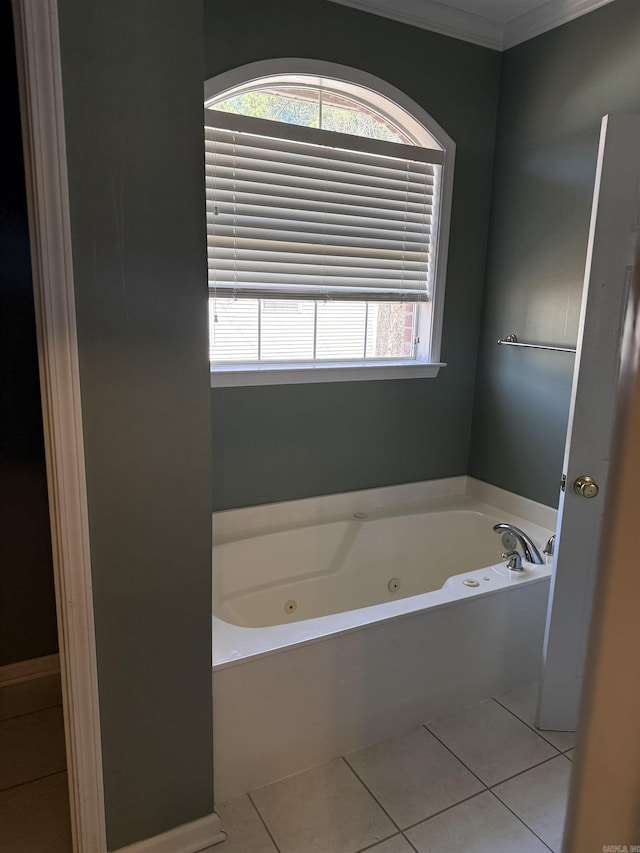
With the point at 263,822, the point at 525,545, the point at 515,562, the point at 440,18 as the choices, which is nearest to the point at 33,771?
the point at 263,822

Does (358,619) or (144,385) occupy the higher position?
(144,385)

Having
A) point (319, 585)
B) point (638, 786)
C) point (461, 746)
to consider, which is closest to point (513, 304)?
point (319, 585)

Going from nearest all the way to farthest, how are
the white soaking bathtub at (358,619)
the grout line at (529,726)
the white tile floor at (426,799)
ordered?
the white tile floor at (426,799), the white soaking bathtub at (358,619), the grout line at (529,726)

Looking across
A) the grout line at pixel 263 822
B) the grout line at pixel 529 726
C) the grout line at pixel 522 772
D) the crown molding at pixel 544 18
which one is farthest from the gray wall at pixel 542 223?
the grout line at pixel 263 822

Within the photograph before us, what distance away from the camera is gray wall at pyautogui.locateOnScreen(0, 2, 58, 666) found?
6.25 ft

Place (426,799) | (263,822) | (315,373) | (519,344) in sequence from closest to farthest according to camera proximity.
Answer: (263,822) → (426,799) → (315,373) → (519,344)

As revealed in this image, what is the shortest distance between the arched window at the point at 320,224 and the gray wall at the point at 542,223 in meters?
0.31

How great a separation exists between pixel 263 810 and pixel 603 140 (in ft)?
7.24

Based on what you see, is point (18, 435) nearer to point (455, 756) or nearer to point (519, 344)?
point (455, 756)

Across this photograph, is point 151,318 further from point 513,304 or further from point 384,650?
point 513,304

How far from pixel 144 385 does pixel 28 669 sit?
1.46 meters

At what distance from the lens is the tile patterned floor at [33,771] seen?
167 cm

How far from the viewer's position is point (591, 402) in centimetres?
194

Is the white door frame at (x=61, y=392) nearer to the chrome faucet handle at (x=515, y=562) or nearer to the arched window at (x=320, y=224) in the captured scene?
the arched window at (x=320, y=224)
